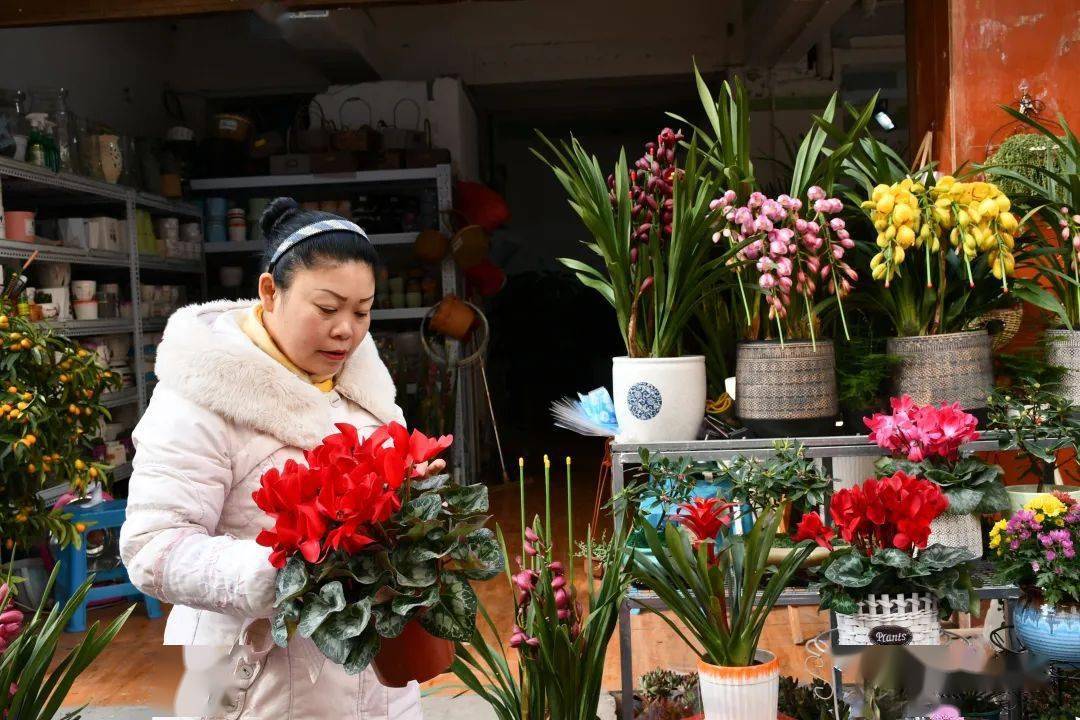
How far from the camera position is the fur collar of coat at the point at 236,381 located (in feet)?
4.90

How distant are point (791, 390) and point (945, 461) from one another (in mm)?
331

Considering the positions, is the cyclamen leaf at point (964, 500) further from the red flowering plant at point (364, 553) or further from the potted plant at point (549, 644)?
the red flowering plant at point (364, 553)

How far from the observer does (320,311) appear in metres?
1.55

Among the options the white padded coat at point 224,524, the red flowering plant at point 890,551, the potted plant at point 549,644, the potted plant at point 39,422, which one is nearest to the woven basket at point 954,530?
the red flowering plant at point 890,551

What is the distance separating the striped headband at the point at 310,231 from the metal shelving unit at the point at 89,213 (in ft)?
Result: 10.4

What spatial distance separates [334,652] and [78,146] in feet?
15.2

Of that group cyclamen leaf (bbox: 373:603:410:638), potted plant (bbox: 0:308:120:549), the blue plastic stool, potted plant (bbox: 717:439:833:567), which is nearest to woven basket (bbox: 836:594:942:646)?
potted plant (bbox: 717:439:833:567)

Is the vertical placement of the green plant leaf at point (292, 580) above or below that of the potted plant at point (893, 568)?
above

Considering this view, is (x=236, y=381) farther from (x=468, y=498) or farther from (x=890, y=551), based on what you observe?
(x=890, y=551)

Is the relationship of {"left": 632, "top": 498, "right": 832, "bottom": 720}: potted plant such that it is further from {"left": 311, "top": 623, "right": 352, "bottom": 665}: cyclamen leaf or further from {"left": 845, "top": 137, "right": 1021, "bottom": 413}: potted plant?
{"left": 845, "top": 137, "right": 1021, "bottom": 413}: potted plant

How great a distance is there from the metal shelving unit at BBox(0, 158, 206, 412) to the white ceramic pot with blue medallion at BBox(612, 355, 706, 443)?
9.94ft

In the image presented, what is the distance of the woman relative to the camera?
1.37m

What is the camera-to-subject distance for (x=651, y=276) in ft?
7.41

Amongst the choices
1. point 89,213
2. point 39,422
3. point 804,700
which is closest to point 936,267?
point 804,700
